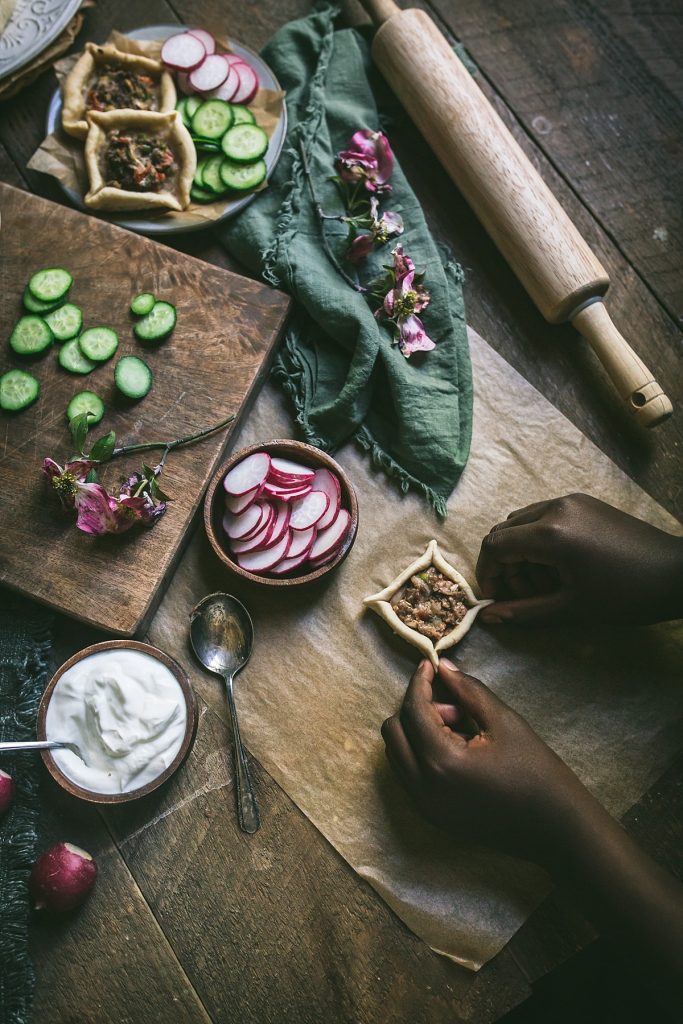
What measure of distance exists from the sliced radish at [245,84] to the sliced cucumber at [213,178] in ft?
0.86

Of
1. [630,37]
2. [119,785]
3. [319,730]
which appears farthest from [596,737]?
[630,37]

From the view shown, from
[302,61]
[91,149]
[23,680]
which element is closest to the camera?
[23,680]

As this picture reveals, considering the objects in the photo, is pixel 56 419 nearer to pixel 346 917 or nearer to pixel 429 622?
pixel 429 622

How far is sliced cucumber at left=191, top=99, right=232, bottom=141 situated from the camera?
2904mm

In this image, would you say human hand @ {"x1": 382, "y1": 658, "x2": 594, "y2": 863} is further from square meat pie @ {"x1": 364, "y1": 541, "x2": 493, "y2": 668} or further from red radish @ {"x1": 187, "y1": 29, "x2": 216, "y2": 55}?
red radish @ {"x1": 187, "y1": 29, "x2": 216, "y2": 55}

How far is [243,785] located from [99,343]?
1.69 metres

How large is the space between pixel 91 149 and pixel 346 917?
298 cm

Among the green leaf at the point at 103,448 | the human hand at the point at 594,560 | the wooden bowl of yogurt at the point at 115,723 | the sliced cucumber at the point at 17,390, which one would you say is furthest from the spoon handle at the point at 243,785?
the sliced cucumber at the point at 17,390

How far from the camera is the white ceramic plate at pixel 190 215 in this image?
289 centimetres

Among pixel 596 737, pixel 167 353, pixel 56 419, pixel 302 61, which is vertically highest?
pixel 302 61

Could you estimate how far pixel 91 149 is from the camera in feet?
9.41

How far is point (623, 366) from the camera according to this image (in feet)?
9.04

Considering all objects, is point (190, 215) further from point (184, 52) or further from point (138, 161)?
point (184, 52)

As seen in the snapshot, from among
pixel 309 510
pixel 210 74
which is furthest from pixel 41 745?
pixel 210 74
